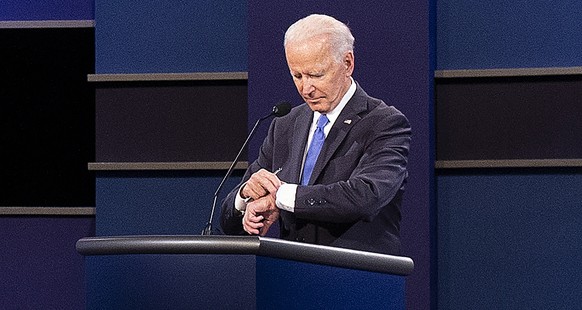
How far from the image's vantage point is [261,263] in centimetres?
245

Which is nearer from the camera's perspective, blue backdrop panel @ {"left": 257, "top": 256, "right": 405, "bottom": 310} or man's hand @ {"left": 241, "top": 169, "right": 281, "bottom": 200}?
blue backdrop panel @ {"left": 257, "top": 256, "right": 405, "bottom": 310}

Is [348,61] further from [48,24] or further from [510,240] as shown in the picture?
[48,24]

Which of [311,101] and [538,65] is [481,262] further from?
[311,101]

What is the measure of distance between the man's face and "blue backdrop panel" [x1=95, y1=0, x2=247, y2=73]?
1532 mm

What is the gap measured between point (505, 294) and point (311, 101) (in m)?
1.62

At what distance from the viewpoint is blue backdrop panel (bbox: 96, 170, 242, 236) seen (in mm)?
Answer: 4875

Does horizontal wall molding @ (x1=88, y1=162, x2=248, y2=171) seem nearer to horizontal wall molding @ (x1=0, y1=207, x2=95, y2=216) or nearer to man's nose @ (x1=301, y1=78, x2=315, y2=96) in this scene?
horizontal wall molding @ (x1=0, y1=207, x2=95, y2=216)

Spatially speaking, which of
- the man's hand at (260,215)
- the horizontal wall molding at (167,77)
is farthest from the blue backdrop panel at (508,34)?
the man's hand at (260,215)

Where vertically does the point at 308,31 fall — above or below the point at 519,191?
above

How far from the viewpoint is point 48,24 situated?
200 inches

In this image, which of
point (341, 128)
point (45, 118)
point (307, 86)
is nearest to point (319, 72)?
point (307, 86)

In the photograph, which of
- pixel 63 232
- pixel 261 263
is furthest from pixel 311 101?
pixel 63 232

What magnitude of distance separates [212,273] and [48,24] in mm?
2875

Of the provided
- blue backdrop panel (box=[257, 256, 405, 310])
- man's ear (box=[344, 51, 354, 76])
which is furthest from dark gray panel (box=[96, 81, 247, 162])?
blue backdrop panel (box=[257, 256, 405, 310])
